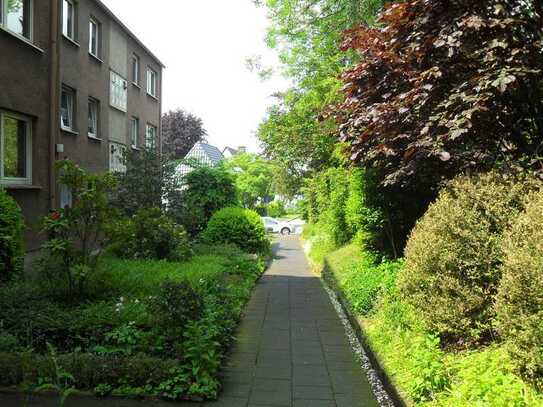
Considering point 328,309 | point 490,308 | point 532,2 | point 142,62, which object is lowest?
point 328,309

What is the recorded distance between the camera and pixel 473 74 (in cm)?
588

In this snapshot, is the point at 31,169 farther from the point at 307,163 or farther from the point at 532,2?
the point at 307,163

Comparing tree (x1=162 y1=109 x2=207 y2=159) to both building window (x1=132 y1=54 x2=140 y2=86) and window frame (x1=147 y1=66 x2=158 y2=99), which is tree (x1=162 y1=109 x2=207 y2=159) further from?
building window (x1=132 y1=54 x2=140 y2=86)

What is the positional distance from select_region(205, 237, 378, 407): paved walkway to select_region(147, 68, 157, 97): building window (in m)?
16.2

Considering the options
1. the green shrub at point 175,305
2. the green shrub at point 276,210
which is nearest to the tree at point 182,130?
the green shrub at point 276,210

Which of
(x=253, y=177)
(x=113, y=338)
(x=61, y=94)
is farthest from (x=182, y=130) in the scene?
(x=113, y=338)

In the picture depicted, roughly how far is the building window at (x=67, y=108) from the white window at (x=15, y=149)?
3158 millimetres

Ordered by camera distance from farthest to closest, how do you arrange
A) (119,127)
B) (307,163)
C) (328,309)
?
(307,163)
(119,127)
(328,309)

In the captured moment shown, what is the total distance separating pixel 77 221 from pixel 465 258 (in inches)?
184

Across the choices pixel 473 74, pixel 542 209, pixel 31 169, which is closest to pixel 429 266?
pixel 542 209

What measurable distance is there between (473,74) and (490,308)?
271 centimetres

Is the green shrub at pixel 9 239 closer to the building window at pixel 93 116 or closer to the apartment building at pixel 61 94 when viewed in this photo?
the apartment building at pixel 61 94

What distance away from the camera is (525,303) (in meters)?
3.63

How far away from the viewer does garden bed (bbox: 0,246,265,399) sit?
462 cm
